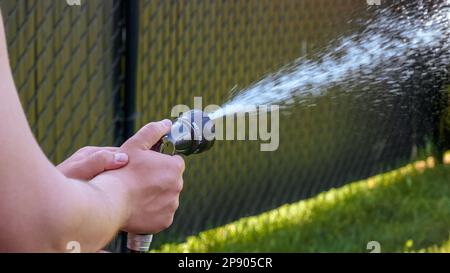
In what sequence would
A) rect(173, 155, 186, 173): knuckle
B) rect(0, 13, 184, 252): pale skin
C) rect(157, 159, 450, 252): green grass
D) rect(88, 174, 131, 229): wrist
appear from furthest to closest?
rect(157, 159, 450, 252): green grass
rect(173, 155, 186, 173): knuckle
rect(88, 174, 131, 229): wrist
rect(0, 13, 184, 252): pale skin

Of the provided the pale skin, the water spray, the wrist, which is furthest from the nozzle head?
the wrist

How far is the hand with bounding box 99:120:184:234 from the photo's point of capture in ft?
6.66

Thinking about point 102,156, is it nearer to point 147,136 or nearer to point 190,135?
point 147,136

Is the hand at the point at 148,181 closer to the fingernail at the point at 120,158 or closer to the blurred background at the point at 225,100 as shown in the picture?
the fingernail at the point at 120,158

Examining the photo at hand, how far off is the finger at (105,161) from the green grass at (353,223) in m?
3.54

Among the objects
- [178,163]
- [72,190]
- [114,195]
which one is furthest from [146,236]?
[72,190]

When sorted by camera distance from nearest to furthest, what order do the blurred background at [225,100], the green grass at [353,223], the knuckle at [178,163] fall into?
the knuckle at [178,163] < the blurred background at [225,100] < the green grass at [353,223]

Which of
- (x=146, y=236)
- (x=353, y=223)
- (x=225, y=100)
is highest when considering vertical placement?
(x=225, y=100)

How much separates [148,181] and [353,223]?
178 inches

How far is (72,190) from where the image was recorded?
1.68 metres

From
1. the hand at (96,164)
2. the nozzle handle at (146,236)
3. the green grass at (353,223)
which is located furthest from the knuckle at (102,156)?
the green grass at (353,223)

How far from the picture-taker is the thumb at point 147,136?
2.12 meters

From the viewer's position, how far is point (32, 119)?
15.4ft

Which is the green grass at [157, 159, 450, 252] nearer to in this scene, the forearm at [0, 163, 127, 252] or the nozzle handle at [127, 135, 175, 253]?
the nozzle handle at [127, 135, 175, 253]
